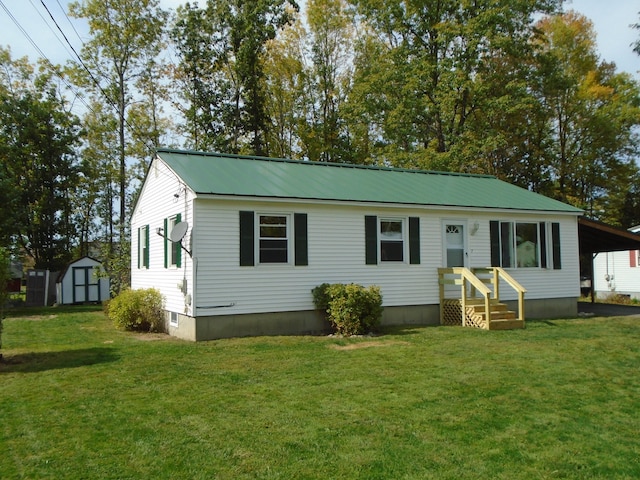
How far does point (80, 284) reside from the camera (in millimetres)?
23984

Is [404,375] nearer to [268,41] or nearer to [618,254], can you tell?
[618,254]

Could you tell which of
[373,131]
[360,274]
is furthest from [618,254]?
[360,274]

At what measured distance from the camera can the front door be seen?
14156 millimetres

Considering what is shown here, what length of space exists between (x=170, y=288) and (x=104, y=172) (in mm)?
23686

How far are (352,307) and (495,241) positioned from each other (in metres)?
5.44

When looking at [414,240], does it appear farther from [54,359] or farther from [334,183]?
[54,359]

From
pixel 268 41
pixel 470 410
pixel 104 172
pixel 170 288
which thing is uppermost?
pixel 268 41

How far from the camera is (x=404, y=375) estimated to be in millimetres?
7516

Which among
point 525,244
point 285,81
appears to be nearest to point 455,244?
point 525,244

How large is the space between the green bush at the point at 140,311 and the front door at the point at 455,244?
7.61m

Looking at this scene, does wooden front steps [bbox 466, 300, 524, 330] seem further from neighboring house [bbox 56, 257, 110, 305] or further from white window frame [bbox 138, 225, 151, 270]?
neighboring house [bbox 56, 257, 110, 305]

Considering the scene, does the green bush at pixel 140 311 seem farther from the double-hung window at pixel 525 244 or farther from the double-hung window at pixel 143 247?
the double-hung window at pixel 525 244

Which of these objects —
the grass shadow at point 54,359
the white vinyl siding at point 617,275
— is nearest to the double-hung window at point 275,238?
the grass shadow at point 54,359

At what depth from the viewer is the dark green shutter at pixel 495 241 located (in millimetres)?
14531
